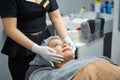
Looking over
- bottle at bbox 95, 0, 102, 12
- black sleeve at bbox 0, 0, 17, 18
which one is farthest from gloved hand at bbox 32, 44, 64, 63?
bottle at bbox 95, 0, 102, 12

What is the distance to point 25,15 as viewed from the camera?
1700 mm

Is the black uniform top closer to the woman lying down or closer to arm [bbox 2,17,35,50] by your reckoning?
arm [bbox 2,17,35,50]

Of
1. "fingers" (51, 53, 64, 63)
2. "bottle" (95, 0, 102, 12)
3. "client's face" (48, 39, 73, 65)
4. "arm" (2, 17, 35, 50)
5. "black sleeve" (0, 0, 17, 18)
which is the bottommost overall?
"bottle" (95, 0, 102, 12)

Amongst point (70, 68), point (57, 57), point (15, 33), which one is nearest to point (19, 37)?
point (15, 33)

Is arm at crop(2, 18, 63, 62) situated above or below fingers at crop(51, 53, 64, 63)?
above

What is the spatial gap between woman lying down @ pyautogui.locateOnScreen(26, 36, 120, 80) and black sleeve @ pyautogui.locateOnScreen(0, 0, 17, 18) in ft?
0.98

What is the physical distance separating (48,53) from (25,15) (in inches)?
13.2

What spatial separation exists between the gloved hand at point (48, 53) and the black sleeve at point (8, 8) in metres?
0.27

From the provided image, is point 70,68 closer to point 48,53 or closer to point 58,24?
point 48,53

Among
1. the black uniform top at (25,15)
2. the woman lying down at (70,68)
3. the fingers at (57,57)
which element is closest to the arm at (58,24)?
the black uniform top at (25,15)

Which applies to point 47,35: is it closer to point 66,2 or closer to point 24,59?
point 24,59

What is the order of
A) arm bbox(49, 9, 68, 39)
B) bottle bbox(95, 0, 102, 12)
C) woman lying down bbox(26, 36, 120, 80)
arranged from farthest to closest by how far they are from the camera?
bottle bbox(95, 0, 102, 12) < arm bbox(49, 9, 68, 39) < woman lying down bbox(26, 36, 120, 80)

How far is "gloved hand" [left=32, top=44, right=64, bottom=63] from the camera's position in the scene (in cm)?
155

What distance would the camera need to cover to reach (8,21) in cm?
165
